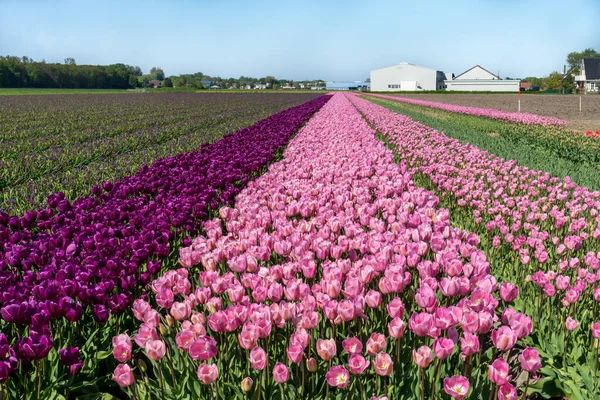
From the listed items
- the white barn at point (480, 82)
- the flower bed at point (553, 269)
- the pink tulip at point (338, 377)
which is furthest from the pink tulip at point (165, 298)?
the white barn at point (480, 82)

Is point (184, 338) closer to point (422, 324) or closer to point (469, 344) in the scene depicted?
point (422, 324)

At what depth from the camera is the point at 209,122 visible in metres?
23.8

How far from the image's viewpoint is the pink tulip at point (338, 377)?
2090mm

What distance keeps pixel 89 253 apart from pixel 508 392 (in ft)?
10.3

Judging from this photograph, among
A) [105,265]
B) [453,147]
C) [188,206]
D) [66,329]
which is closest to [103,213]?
[188,206]

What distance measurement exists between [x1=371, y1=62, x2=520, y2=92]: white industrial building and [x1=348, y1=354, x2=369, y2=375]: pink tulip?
12017 cm

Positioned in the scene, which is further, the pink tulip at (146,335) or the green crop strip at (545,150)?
the green crop strip at (545,150)

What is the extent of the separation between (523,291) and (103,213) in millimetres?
4041

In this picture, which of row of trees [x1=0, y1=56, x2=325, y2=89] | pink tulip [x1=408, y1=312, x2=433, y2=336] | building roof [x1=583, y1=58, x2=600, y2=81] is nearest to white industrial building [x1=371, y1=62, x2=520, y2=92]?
building roof [x1=583, y1=58, x2=600, y2=81]

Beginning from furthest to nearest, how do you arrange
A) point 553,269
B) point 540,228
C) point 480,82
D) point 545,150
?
point 480,82 < point 545,150 < point 540,228 < point 553,269

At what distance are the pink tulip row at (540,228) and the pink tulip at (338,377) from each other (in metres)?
1.58

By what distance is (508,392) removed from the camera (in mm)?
2008

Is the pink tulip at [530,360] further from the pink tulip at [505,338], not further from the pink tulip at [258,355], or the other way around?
the pink tulip at [258,355]

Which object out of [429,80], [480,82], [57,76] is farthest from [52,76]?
[480,82]
